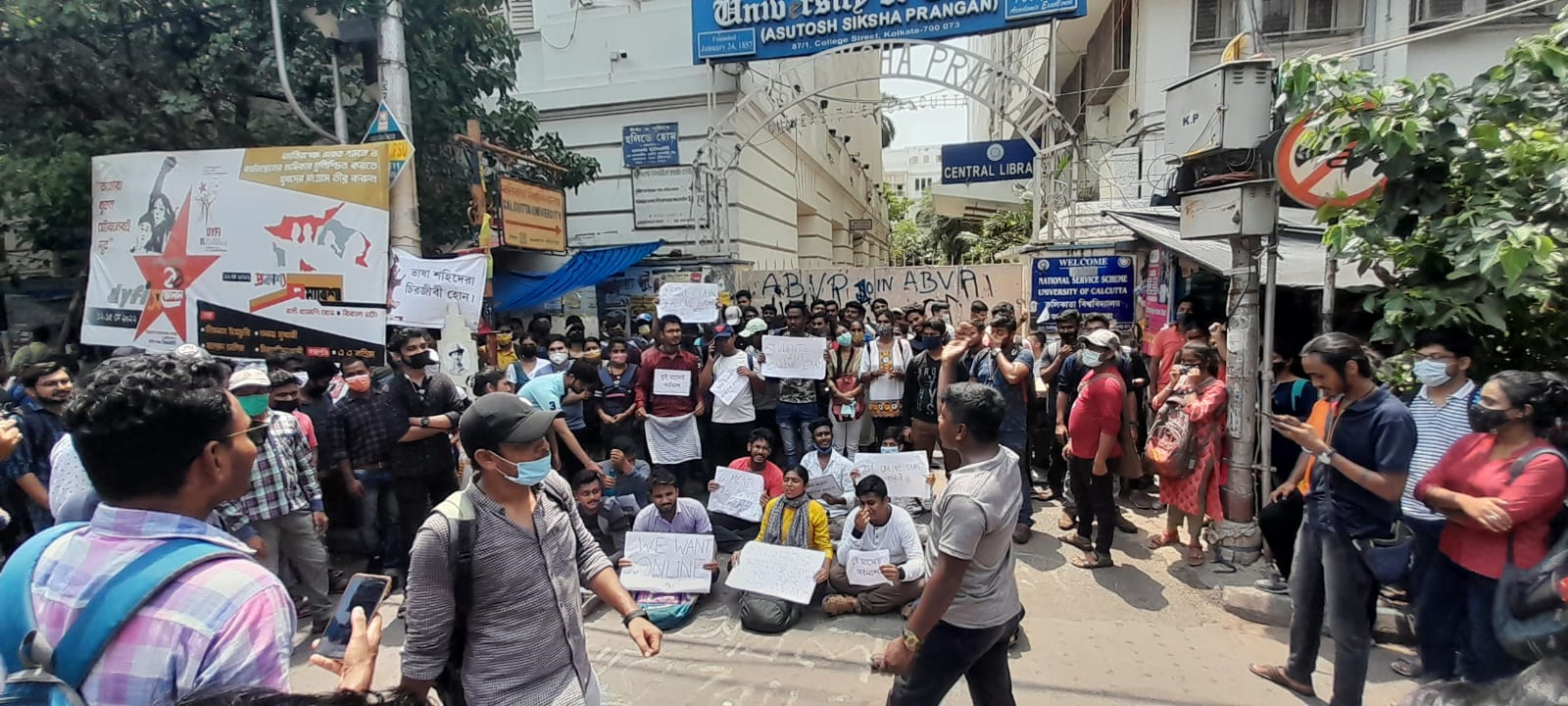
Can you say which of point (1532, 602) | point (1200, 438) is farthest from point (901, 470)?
point (1532, 602)

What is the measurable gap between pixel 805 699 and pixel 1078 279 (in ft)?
23.6

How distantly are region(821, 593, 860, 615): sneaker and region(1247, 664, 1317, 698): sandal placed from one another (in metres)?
2.14

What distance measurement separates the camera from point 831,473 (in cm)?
569

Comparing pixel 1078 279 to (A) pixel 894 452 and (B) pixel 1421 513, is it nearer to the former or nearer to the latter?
(A) pixel 894 452

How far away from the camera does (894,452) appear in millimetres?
5820

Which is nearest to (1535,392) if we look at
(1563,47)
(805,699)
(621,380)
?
(1563,47)

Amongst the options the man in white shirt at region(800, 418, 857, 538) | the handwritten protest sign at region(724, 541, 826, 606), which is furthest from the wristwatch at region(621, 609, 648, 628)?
the man in white shirt at region(800, 418, 857, 538)

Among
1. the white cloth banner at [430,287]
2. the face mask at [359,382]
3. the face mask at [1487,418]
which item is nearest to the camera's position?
the face mask at [1487,418]

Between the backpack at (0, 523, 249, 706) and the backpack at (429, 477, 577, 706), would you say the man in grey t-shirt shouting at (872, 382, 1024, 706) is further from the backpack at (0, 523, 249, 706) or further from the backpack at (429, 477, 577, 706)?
the backpack at (0, 523, 249, 706)

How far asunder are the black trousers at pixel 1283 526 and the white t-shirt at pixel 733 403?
3.79 meters

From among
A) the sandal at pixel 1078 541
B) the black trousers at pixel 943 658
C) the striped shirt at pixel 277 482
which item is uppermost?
the striped shirt at pixel 277 482

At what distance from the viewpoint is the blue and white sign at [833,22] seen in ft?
35.3

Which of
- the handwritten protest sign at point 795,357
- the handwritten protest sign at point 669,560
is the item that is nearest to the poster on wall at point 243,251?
the handwritten protest sign at point 669,560

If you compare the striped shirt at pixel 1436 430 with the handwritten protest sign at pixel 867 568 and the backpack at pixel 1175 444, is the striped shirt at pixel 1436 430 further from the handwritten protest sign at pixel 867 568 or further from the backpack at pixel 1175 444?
the handwritten protest sign at pixel 867 568
